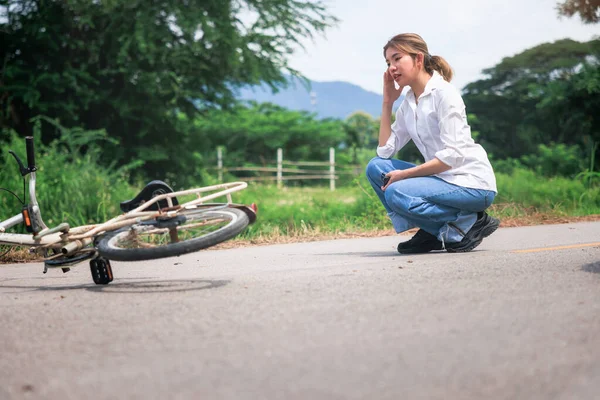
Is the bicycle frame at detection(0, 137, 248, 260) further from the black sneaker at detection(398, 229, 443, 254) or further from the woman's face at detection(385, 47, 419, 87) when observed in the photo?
the black sneaker at detection(398, 229, 443, 254)

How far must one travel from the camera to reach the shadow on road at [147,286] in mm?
4145

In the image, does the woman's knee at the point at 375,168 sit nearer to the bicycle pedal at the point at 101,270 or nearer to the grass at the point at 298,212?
the bicycle pedal at the point at 101,270

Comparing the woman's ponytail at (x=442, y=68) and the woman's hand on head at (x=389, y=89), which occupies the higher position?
the woman's ponytail at (x=442, y=68)

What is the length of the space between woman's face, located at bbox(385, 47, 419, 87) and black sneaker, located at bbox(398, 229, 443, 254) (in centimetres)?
111

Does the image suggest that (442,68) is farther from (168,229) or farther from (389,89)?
(168,229)

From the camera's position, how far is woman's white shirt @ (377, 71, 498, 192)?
16.8 ft

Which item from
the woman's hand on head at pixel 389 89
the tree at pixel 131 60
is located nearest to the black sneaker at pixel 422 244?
the woman's hand on head at pixel 389 89

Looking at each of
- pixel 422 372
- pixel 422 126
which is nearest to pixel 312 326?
pixel 422 372

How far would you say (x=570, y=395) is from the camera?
2158 millimetres

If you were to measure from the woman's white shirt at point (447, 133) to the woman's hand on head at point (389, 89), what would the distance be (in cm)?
10

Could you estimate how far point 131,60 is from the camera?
18078 mm

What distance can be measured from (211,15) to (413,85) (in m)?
13.7

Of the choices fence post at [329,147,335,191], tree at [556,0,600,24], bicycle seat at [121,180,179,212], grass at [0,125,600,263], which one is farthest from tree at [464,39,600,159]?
bicycle seat at [121,180,179,212]

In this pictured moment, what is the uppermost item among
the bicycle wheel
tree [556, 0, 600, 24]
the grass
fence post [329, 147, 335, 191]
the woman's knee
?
tree [556, 0, 600, 24]
